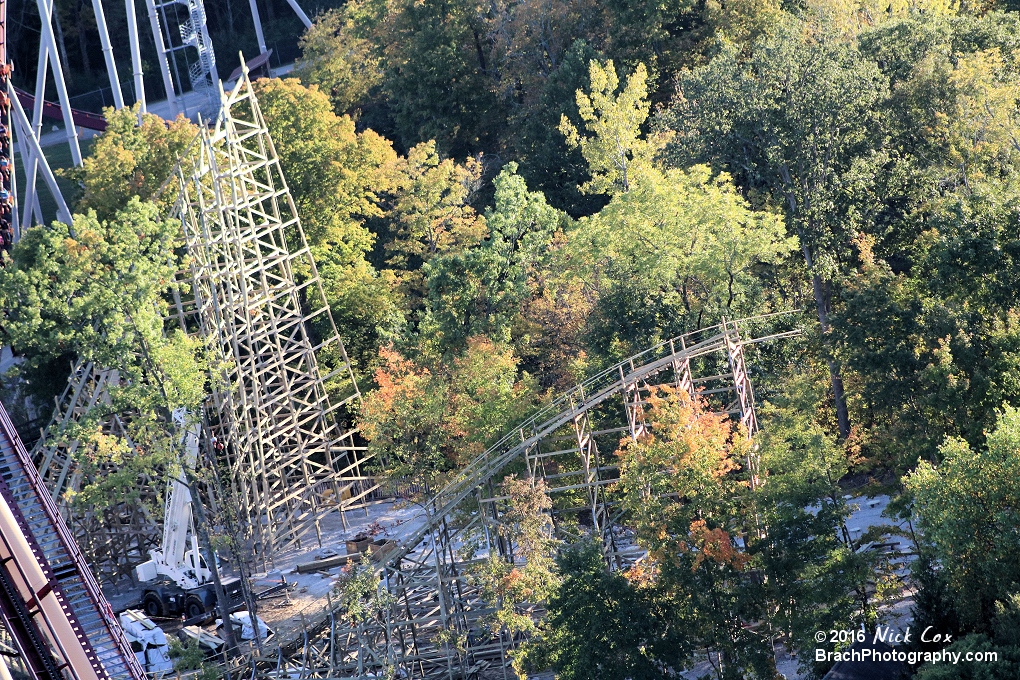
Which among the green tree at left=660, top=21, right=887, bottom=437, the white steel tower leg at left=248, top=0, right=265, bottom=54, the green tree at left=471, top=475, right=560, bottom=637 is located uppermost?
the white steel tower leg at left=248, top=0, right=265, bottom=54

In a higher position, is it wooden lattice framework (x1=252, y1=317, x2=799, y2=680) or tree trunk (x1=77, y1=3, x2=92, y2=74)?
tree trunk (x1=77, y1=3, x2=92, y2=74)

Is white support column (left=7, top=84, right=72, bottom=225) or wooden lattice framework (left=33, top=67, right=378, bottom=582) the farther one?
white support column (left=7, top=84, right=72, bottom=225)

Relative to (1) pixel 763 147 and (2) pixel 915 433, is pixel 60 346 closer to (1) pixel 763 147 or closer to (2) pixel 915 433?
(1) pixel 763 147

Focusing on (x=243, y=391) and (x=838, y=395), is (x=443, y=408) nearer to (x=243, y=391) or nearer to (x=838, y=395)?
(x=243, y=391)

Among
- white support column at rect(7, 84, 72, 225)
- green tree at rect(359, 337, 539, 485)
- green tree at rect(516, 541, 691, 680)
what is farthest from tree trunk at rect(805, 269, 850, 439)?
white support column at rect(7, 84, 72, 225)

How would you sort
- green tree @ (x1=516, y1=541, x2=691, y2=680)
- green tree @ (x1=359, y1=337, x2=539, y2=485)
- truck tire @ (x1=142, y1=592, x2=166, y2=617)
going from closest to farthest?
green tree @ (x1=516, y1=541, x2=691, y2=680), green tree @ (x1=359, y1=337, x2=539, y2=485), truck tire @ (x1=142, y1=592, x2=166, y2=617)

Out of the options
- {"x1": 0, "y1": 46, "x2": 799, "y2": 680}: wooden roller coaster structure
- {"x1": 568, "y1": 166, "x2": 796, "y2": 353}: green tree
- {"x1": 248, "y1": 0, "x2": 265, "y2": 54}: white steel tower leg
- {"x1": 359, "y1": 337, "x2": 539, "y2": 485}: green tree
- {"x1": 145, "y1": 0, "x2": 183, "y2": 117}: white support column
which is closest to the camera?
{"x1": 0, "y1": 46, "x2": 799, "y2": 680}: wooden roller coaster structure

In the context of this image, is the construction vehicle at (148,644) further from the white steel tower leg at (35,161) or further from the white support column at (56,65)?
the white support column at (56,65)

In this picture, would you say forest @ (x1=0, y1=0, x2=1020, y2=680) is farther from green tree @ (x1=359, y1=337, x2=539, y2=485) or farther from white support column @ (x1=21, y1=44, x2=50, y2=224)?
white support column @ (x1=21, y1=44, x2=50, y2=224)

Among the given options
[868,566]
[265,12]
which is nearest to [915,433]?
[868,566]
